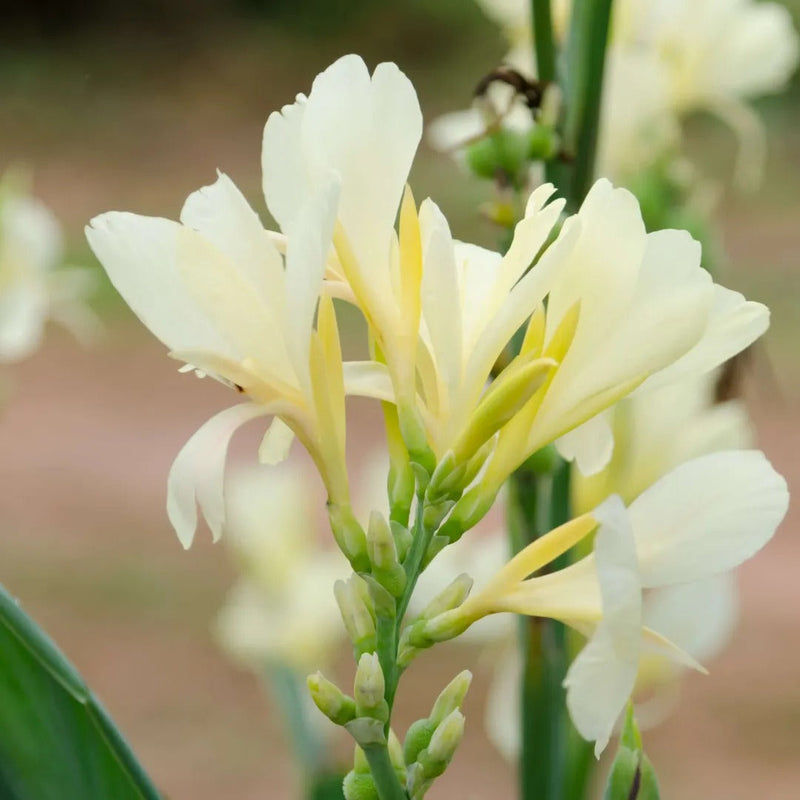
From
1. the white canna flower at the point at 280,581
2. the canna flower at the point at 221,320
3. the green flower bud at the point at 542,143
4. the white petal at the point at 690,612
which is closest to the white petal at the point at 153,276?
the canna flower at the point at 221,320

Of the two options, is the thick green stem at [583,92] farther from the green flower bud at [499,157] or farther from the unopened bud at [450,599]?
the unopened bud at [450,599]

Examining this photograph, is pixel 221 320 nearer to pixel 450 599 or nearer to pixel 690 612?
pixel 450 599

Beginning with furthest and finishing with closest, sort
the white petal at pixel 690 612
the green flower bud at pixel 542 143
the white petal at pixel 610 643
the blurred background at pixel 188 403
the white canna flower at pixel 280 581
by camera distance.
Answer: the blurred background at pixel 188 403
the white canna flower at pixel 280 581
the white petal at pixel 690 612
the green flower bud at pixel 542 143
the white petal at pixel 610 643

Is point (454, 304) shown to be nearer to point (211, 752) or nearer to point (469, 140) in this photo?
point (469, 140)

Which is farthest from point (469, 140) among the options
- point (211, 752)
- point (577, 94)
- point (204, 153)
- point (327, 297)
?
point (204, 153)

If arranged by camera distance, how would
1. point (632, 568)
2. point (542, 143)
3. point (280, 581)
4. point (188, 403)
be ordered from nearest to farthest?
point (632, 568) < point (542, 143) < point (280, 581) < point (188, 403)

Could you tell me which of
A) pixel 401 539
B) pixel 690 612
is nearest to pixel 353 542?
pixel 401 539
